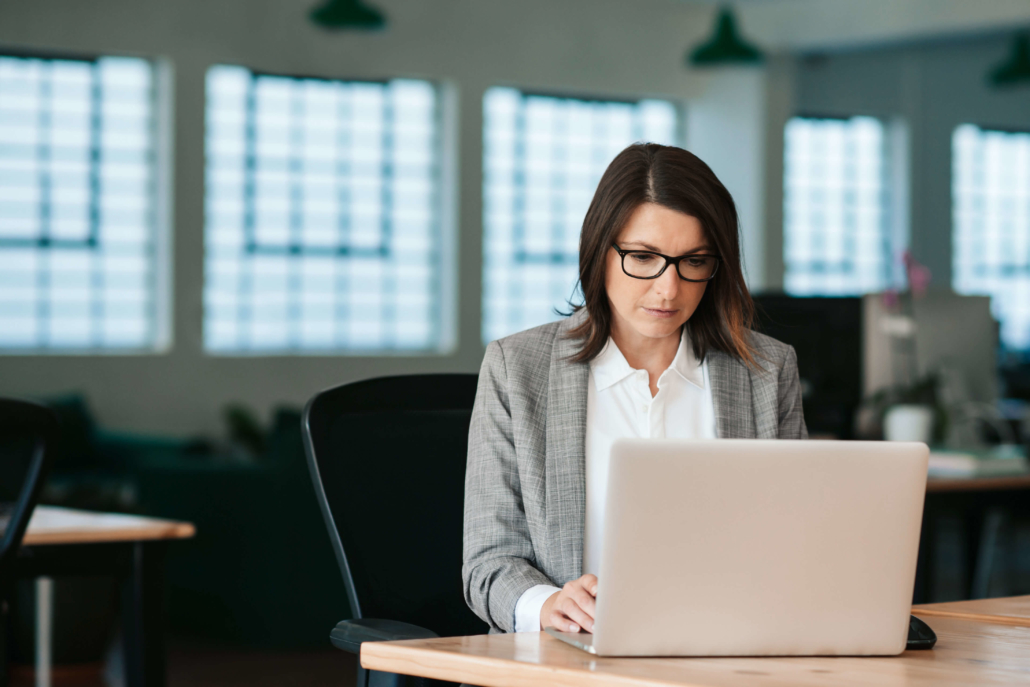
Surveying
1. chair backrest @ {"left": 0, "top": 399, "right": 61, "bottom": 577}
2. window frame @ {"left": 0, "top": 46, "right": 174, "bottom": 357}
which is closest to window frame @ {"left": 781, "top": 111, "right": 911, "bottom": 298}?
window frame @ {"left": 0, "top": 46, "right": 174, "bottom": 357}

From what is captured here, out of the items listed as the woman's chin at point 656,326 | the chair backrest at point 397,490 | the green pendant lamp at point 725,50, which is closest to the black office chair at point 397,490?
the chair backrest at point 397,490

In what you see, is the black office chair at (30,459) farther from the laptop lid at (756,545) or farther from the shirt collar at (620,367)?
the laptop lid at (756,545)

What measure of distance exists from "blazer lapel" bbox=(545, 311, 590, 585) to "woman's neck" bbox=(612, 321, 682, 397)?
0.08m

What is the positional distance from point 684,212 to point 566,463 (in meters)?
0.36

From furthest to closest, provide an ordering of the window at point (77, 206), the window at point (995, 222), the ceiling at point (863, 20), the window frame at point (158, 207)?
the window at point (995, 222)
the ceiling at point (863, 20)
the window frame at point (158, 207)
the window at point (77, 206)

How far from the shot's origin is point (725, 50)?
645cm

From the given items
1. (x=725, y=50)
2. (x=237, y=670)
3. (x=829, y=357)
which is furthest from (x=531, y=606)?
(x=725, y=50)

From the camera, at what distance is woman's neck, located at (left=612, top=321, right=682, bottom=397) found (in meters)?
1.72

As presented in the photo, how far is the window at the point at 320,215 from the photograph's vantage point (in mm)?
6938

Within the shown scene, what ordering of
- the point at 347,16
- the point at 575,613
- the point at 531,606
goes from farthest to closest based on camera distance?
the point at 347,16, the point at 531,606, the point at 575,613

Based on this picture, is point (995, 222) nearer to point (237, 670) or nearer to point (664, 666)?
point (237, 670)

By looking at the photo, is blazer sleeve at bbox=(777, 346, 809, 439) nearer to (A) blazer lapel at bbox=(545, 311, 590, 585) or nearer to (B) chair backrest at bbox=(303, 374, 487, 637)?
(A) blazer lapel at bbox=(545, 311, 590, 585)

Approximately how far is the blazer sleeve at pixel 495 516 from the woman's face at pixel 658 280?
0.67 feet

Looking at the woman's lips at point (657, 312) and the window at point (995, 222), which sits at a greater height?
the window at point (995, 222)
